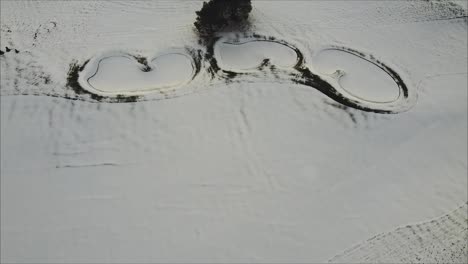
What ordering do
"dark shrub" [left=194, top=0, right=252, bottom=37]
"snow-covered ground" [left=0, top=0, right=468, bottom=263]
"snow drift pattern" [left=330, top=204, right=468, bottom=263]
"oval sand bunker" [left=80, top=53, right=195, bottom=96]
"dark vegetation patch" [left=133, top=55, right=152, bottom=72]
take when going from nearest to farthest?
"snow drift pattern" [left=330, top=204, right=468, bottom=263] → "snow-covered ground" [left=0, top=0, right=468, bottom=263] → "oval sand bunker" [left=80, top=53, right=195, bottom=96] → "dark vegetation patch" [left=133, top=55, right=152, bottom=72] → "dark shrub" [left=194, top=0, right=252, bottom=37]

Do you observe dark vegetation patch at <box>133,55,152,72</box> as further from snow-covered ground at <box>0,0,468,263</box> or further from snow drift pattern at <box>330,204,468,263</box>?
snow drift pattern at <box>330,204,468,263</box>

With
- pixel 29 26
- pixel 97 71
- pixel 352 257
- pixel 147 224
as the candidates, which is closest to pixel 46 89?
pixel 97 71

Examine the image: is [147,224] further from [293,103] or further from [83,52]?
[83,52]

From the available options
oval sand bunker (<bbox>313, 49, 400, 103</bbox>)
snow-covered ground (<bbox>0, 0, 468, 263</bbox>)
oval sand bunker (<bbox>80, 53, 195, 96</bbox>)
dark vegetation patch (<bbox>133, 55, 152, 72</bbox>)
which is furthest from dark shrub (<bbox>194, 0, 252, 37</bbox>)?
oval sand bunker (<bbox>313, 49, 400, 103</bbox>)

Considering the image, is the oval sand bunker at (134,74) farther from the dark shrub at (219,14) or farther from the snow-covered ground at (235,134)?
the dark shrub at (219,14)

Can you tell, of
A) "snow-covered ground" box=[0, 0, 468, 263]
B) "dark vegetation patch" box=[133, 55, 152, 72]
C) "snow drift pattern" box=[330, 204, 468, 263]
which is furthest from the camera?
"dark vegetation patch" box=[133, 55, 152, 72]
